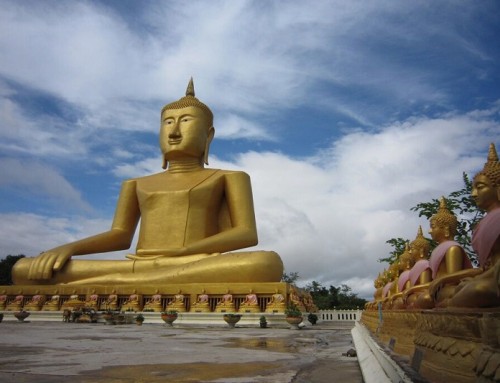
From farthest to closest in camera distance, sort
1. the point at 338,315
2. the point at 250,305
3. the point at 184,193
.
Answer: the point at 338,315 → the point at 184,193 → the point at 250,305

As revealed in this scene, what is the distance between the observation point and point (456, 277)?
2.91 m

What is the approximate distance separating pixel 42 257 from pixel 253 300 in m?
7.17

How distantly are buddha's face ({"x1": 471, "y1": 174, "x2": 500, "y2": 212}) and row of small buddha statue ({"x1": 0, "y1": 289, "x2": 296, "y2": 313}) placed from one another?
9940 millimetres

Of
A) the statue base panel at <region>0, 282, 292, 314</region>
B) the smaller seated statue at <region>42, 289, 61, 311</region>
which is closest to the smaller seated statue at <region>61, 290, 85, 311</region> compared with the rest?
the statue base panel at <region>0, 282, 292, 314</region>

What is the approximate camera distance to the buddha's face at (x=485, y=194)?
2.66 meters

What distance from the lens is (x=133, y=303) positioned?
13.3 metres

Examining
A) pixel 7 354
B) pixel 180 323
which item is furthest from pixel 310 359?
pixel 180 323

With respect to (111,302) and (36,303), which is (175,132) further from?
(36,303)

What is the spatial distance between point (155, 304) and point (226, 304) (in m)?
2.15

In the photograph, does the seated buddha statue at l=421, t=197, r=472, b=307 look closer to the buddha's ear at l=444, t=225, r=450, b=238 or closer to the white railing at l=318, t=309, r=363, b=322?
the buddha's ear at l=444, t=225, r=450, b=238

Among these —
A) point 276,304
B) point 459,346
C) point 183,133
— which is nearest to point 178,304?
point 276,304

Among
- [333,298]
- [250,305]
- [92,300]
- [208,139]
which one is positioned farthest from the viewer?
[333,298]

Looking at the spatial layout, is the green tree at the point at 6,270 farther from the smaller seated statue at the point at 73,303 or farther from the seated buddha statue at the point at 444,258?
the seated buddha statue at the point at 444,258

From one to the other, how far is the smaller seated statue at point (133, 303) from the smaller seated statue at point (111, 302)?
Answer: 10.2 inches
